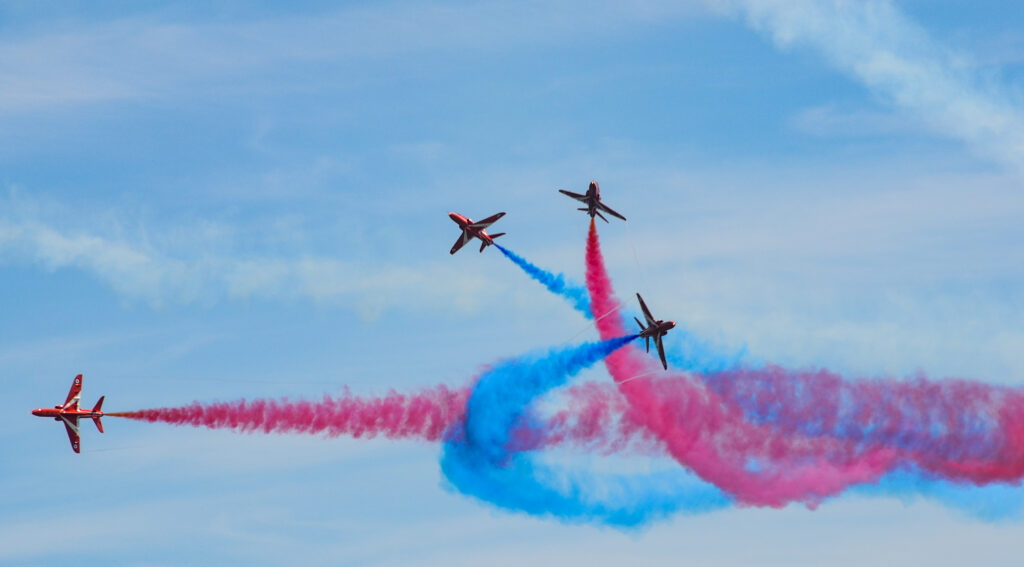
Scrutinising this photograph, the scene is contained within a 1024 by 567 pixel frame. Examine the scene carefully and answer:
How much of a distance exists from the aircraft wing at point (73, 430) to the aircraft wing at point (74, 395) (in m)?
0.99

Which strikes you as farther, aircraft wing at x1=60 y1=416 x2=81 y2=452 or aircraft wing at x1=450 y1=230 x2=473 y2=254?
aircraft wing at x1=60 y1=416 x2=81 y2=452

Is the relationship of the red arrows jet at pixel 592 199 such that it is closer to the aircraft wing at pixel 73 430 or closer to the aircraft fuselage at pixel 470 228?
the aircraft fuselage at pixel 470 228

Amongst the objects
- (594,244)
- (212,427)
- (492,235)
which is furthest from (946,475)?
(212,427)

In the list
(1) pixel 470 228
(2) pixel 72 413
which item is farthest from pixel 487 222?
(2) pixel 72 413

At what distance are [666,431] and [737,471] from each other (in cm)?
534

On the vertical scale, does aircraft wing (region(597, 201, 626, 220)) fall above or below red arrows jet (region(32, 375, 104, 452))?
above

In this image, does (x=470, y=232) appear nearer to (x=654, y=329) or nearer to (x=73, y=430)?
(x=654, y=329)

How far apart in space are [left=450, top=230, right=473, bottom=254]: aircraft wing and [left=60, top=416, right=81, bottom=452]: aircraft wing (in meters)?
31.3

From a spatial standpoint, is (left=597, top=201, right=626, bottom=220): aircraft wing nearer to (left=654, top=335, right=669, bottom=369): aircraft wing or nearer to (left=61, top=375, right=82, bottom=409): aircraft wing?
(left=654, top=335, right=669, bottom=369): aircraft wing

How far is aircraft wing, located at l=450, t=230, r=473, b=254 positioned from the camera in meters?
79.8

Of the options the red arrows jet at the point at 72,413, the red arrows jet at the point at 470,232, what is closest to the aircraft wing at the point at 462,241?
the red arrows jet at the point at 470,232

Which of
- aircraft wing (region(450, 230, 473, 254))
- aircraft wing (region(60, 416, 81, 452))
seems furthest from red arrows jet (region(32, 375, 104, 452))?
aircraft wing (region(450, 230, 473, 254))

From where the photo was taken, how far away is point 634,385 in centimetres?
7781

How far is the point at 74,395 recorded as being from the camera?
283 ft
